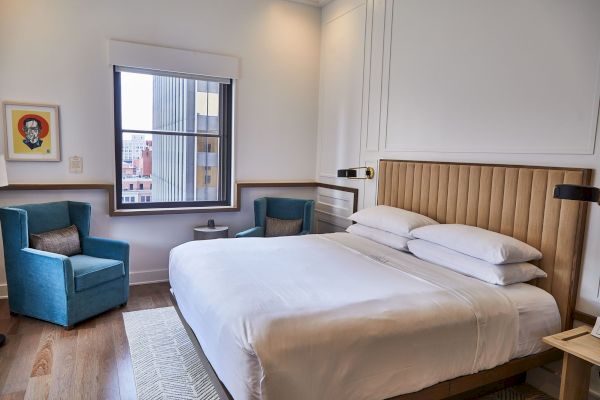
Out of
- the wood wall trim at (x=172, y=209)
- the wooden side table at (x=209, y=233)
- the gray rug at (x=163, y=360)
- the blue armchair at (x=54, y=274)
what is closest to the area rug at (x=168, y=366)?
the gray rug at (x=163, y=360)

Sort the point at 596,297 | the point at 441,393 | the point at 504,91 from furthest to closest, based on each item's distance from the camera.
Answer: the point at 504,91, the point at 596,297, the point at 441,393

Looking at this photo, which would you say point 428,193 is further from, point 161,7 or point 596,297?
point 161,7

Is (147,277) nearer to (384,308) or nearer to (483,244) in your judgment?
(384,308)

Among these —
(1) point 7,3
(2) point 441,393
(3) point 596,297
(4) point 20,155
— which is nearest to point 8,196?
(4) point 20,155

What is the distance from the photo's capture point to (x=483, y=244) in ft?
6.97

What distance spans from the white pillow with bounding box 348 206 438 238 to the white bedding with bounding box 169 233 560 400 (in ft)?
1.28

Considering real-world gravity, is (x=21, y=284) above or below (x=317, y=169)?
below

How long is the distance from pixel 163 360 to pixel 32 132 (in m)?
2.13

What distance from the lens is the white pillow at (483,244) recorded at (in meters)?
2.05

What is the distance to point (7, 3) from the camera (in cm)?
312

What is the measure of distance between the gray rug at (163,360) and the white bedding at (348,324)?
35 centimetres

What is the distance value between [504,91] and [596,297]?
1196mm

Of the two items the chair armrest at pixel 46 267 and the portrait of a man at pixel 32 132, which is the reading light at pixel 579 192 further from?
the portrait of a man at pixel 32 132

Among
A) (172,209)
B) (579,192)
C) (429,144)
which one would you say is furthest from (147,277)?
(579,192)
